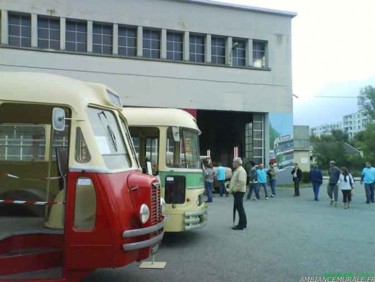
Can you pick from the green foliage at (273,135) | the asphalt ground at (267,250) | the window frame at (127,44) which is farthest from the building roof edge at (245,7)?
the asphalt ground at (267,250)

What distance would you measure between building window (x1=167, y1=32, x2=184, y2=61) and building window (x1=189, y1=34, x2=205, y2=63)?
0.64m

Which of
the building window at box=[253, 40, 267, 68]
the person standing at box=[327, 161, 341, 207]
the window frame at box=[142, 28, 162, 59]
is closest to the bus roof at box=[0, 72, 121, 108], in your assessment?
the person standing at box=[327, 161, 341, 207]

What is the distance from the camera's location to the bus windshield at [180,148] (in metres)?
9.73

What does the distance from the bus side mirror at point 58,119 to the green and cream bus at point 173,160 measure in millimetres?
4490

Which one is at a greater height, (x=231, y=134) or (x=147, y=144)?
(x=231, y=134)

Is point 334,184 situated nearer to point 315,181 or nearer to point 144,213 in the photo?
point 315,181

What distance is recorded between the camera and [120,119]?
21.0ft

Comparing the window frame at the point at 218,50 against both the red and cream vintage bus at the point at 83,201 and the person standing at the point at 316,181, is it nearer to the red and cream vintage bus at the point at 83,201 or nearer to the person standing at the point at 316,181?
the person standing at the point at 316,181

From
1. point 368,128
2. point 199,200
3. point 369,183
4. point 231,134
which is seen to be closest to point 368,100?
point 368,128

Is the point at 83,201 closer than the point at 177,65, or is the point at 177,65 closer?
the point at 83,201

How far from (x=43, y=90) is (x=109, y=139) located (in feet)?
3.18

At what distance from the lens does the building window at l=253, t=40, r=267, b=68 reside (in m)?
31.0

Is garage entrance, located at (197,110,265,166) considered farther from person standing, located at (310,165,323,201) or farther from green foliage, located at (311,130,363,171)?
green foliage, located at (311,130,363,171)

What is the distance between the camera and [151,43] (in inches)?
1126
